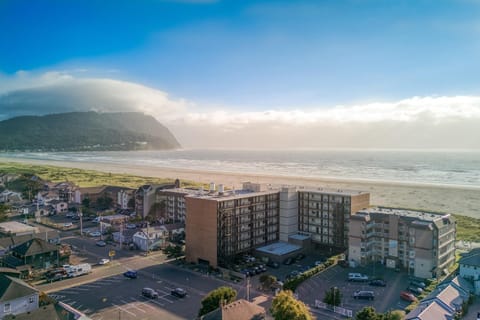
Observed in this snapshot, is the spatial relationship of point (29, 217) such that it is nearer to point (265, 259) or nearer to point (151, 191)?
point (151, 191)

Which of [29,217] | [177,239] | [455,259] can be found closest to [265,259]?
[177,239]

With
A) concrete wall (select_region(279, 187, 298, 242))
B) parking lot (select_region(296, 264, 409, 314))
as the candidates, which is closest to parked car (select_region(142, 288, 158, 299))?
parking lot (select_region(296, 264, 409, 314))

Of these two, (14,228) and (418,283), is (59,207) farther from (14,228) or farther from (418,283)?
(418,283)

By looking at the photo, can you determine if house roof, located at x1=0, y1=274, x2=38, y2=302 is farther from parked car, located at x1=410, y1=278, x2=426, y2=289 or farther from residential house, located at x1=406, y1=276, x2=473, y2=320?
parked car, located at x1=410, y1=278, x2=426, y2=289

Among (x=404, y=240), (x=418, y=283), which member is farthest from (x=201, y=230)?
(x=418, y=283)

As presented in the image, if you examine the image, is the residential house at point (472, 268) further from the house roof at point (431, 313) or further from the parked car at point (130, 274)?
the parked car at point (130, 274)
